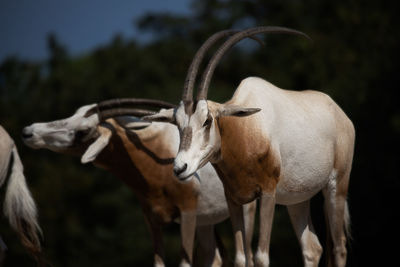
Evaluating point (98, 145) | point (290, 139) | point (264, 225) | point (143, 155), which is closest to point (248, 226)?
point (264, 225)

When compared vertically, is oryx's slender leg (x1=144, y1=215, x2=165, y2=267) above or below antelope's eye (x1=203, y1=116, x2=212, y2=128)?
below

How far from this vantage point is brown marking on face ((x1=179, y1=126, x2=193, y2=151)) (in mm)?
5758

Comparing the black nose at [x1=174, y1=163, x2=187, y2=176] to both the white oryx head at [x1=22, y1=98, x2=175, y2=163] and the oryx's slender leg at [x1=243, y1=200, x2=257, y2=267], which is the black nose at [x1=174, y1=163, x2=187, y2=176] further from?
the white oryx head at [x1=22, y1=98, x2=175, y2=163]

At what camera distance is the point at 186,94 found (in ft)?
20.0

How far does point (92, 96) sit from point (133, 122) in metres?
21.9

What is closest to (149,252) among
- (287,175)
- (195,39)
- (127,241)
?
(127,241)

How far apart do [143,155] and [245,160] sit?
2.49 metres

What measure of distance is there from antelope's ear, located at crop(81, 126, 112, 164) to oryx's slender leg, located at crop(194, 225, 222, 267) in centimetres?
191

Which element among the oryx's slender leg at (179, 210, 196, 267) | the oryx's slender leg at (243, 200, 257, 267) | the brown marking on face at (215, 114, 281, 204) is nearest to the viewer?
the brown marking on face at (215, 114, 281, 204)

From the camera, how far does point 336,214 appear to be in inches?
301

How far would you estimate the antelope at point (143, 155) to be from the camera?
8.30 m

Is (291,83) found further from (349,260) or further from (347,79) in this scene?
(349,260)

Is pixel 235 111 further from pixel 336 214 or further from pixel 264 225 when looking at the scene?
pixel 336 214

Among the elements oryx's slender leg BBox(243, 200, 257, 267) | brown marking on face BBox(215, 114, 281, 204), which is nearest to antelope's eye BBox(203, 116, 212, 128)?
brown marking on face BBox(215, 114, 281, 204)
